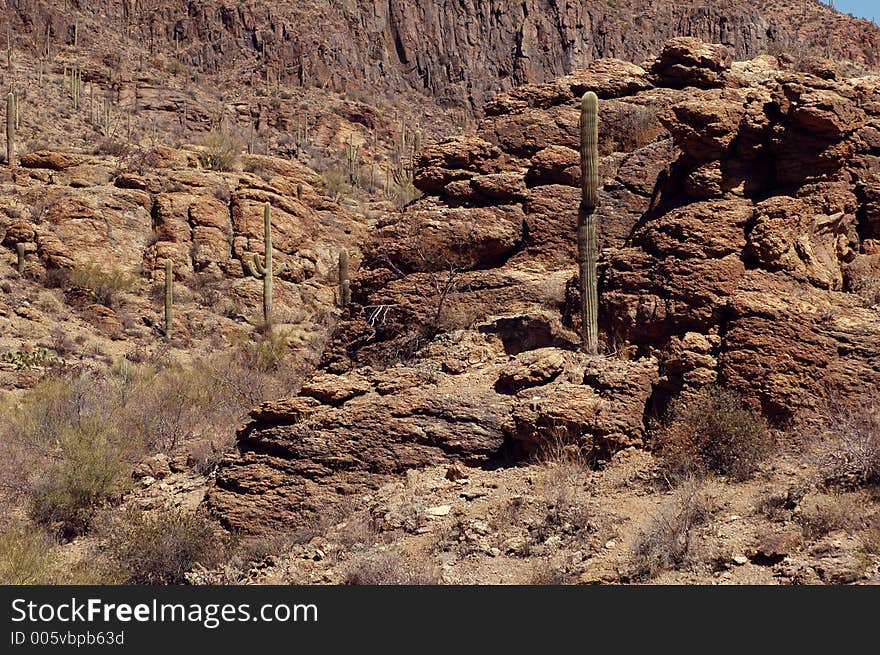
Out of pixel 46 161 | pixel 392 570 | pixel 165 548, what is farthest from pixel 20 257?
pixel 392 570

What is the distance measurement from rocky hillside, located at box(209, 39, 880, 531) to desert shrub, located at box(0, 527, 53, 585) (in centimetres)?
184

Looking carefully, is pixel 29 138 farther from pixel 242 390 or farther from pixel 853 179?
pixel 853 179

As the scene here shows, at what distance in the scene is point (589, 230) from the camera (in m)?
11.0

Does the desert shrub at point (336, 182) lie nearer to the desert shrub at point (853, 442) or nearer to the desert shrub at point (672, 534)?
the desert shrub at point (853, 442)

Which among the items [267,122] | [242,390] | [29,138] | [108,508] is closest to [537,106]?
[242,390]

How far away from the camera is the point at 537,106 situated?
14.0m

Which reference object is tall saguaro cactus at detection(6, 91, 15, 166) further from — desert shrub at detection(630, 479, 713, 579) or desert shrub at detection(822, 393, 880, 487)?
desert shrub at detection(822, 393, 880, 487)

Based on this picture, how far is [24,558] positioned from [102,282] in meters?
20.4

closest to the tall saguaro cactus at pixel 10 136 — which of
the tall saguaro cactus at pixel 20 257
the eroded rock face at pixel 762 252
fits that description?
the tall saguaro cactus at pixel 20 257

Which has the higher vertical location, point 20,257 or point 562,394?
point 20,257

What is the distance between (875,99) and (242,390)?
10219 mm

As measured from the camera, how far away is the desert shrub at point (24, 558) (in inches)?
363

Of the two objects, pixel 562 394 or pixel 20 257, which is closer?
pixel 562 394

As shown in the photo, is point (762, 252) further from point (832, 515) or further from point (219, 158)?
point (219, 158)
